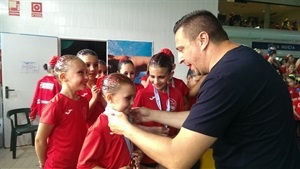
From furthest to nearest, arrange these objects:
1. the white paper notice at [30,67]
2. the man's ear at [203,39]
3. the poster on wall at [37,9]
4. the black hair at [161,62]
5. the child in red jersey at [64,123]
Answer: the poster on wall at [37,9] → the white paper notice at [30,67] → the black hair at [161,62] → the child in red jersey at [64,123] → the man's ear at [203,39]

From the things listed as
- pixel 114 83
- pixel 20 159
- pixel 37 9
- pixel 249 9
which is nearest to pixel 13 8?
pixel 37 9

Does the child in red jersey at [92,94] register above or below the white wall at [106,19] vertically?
below

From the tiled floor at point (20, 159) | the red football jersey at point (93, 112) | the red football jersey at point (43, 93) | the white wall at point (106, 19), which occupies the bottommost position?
the tiled floor at point (20, 159)

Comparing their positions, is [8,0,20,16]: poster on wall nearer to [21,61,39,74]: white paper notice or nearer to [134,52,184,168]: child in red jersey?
[21,61,39,74]: white paper notice

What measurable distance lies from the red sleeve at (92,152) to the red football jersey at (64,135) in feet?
1.73

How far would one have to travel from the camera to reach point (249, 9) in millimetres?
8211

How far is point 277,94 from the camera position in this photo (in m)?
1.02

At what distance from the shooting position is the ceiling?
7.69m

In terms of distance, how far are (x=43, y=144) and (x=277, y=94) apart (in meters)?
1.52

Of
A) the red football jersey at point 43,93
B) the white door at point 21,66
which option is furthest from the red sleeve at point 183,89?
the white door at point 21,66

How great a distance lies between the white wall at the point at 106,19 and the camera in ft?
16.5

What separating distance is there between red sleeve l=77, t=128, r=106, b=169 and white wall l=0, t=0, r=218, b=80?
4.36m

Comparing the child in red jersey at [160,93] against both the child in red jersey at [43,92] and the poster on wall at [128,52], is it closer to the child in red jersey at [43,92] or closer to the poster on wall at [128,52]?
the child in red jersey at [43,92]

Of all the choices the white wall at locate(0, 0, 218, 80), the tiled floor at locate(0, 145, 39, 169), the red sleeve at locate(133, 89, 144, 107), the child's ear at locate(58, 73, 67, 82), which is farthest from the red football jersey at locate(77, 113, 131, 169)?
the white wall at locate(0, 0, 218, 80)
